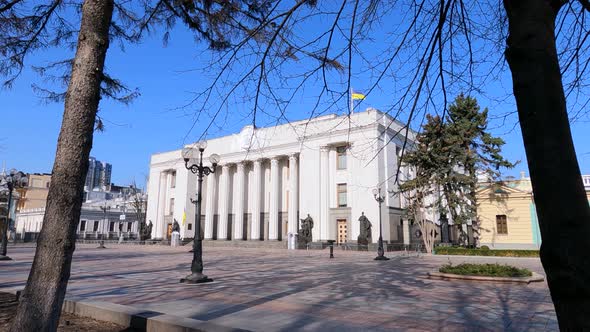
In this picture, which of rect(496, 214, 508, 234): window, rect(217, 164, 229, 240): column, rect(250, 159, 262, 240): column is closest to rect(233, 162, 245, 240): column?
rect(217, 164, 229, 240): column

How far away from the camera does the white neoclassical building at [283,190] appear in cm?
4012

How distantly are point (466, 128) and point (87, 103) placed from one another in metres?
32.8

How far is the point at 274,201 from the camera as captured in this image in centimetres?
4684

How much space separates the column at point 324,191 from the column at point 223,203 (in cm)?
1517

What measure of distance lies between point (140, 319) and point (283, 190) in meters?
43.2

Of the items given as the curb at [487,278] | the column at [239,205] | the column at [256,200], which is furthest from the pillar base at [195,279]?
the column at [239,205]

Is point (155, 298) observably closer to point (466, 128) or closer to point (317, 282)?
point (317, 282)

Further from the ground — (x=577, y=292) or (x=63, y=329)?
(x=577, y=292)

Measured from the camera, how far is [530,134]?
5.54 ft

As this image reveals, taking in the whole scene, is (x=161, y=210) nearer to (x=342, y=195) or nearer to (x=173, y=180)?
(x=173, y=180)

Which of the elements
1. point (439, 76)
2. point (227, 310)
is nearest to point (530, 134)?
point (439, 76)

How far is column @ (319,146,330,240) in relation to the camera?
42219mm

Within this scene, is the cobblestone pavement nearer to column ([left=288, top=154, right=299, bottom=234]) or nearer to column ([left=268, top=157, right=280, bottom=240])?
column ([left=288, top=154, right=299, bottom=234])

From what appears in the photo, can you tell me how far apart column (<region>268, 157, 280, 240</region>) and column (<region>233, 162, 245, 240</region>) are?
4.44m
